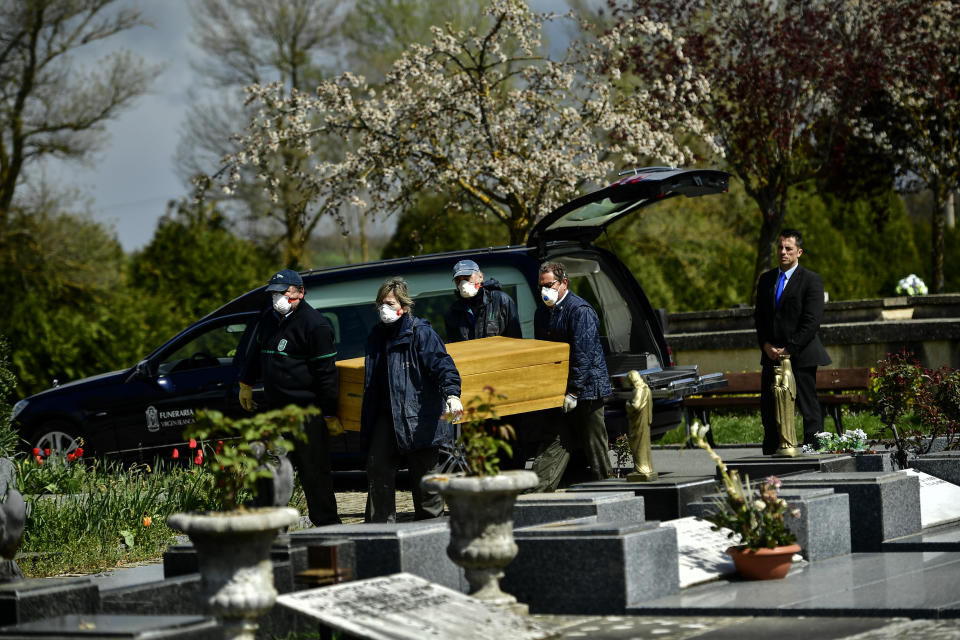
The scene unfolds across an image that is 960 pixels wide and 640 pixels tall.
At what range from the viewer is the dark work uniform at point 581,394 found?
32.1 ft

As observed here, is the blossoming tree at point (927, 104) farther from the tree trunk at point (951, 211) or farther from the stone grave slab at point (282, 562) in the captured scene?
the stone grave slab at point (282, 562)

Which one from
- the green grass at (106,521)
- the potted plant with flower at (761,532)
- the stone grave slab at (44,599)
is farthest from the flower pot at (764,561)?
the stone grave slab at (44,599)

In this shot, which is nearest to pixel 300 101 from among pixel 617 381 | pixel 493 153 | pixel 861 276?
pixel 493 153

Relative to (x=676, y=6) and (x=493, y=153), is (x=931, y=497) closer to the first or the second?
(x=493, y=153)

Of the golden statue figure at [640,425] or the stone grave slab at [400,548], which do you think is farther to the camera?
the golden statue figure at [640,425]

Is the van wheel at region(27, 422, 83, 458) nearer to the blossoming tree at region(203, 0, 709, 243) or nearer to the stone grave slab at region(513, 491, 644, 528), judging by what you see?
the stone grave slab at region(513, 491, 644, 528)

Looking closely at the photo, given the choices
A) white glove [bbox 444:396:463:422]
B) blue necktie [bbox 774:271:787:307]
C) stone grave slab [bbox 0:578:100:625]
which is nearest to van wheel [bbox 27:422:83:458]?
white glove [bbox 444:396:463:422]

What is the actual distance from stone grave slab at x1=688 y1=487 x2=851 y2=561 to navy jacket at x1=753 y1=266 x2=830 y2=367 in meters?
2.42

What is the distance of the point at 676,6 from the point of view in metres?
25.0

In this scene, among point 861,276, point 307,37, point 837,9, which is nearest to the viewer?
point 837,9

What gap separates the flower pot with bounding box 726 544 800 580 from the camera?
23.7ft

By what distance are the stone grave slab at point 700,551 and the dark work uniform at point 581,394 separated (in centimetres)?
187

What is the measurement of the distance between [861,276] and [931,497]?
26352 millimetres

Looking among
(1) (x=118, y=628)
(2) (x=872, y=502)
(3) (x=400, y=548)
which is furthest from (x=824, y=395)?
(1) (x=118, y=628)
